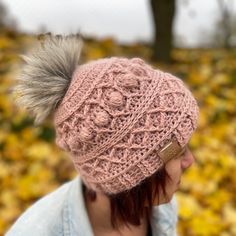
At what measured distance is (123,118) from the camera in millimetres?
1622

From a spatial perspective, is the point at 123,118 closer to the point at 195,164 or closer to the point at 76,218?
the point at 76,218

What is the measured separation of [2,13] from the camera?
243 inches

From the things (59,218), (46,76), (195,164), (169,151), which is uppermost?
(46,76)

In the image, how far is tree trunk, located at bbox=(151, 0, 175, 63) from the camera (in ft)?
15.7

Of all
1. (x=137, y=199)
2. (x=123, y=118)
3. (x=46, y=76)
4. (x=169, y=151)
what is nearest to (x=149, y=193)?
(x=137, y=199)

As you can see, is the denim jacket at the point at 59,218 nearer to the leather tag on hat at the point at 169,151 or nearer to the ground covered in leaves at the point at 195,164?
the leather tag on hat at the point at 169,151

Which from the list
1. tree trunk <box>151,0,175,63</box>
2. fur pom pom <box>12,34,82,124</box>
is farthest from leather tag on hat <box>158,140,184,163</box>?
tree trunk <box>151,0,175,63</box>

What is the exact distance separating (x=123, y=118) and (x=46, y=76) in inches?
11.7

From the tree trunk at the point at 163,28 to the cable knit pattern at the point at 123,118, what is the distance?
3.21 m

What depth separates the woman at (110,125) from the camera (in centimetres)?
163

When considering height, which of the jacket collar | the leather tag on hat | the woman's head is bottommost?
the jacket collar

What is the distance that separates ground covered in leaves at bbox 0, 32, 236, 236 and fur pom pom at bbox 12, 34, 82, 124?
1.33m

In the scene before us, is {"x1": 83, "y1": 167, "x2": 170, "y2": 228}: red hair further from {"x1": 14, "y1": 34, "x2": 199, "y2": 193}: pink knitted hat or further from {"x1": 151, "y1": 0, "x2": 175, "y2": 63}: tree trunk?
{"x1": 151, "y1": 0, "x2": 175, "y2": 63}: tree trunk

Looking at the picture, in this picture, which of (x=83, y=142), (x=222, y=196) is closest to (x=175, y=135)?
(x=83, y=142)
